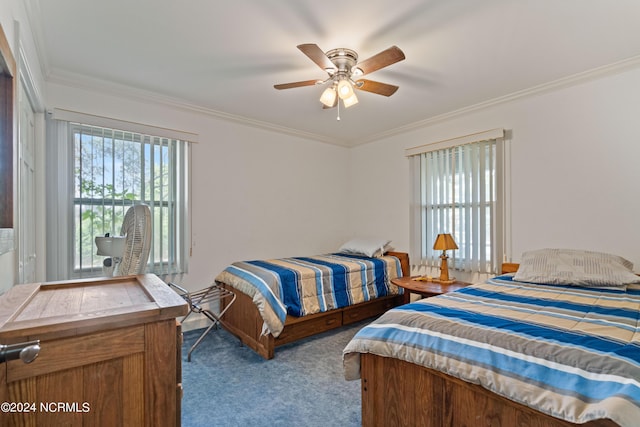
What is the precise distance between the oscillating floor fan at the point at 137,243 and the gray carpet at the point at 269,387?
104 centimetres

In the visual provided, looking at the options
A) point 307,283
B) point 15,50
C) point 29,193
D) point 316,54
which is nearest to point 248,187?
point 307,283

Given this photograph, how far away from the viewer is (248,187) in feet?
12.5

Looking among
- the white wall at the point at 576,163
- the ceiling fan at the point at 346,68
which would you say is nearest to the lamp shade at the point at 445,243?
the white wall at the point at 576,163

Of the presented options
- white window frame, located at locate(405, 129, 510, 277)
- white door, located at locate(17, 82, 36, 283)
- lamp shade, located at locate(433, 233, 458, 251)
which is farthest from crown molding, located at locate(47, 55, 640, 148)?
lamp shade, located at locate(433, 233, 458, 251)

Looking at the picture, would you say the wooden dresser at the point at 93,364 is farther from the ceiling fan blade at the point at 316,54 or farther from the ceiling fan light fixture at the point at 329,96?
the ceiling fan light fixture at the point at 329,96

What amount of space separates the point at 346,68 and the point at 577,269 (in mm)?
2284

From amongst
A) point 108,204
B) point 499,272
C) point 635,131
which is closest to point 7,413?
point 108,204

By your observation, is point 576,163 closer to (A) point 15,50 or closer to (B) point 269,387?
(B) point 269,387

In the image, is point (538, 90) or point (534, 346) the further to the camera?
point (538, 90)

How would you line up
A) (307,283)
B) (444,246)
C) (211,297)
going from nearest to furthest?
(307,283) → (444,246) → (211,297)

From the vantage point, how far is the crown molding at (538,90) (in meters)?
2.44

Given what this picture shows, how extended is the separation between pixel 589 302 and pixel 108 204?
374 centimetres

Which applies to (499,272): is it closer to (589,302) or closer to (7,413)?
(589,302)

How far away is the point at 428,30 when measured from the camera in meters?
2.00
